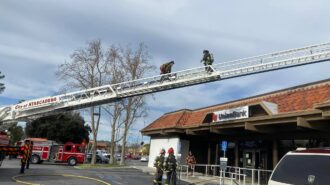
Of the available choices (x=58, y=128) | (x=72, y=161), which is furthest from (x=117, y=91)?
(x=58, y=128)

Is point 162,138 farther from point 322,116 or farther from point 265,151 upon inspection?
point 322,116

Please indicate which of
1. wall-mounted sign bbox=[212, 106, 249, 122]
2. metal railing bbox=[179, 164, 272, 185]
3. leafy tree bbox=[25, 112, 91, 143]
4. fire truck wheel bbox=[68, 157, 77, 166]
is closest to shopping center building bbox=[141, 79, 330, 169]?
wall-mounted sign bbox=[212, 106, 249, 122]

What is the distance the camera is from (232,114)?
69.8 ft

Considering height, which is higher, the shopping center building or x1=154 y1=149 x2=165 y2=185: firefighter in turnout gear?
the shopping center building

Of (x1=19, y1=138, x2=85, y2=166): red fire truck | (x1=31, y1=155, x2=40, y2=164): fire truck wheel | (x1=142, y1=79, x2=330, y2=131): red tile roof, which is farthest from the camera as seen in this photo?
(x1=19, y1=138, x2=85, y2=166): red fire truck

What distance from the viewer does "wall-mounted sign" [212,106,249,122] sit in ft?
67.0

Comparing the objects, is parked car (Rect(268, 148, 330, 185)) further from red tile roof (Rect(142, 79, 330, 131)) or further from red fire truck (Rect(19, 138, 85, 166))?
red fire truck (Rect(19, 138, 85, 166))

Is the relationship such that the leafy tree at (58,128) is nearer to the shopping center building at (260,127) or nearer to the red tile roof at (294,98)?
the shopping center building at (260,127)

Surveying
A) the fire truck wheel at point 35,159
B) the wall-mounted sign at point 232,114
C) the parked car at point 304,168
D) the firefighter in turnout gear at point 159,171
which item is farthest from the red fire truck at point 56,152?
the parked car at point 304,168

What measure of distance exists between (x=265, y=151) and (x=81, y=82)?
75.5 feet

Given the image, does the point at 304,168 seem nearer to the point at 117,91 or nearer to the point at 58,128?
the point at 117,91

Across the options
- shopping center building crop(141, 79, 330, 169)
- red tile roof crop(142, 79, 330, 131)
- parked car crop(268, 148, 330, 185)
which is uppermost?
red tile roof crop(142, 79, 330, 131)

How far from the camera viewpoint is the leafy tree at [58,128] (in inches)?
2165

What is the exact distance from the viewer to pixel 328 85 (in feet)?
60.5
